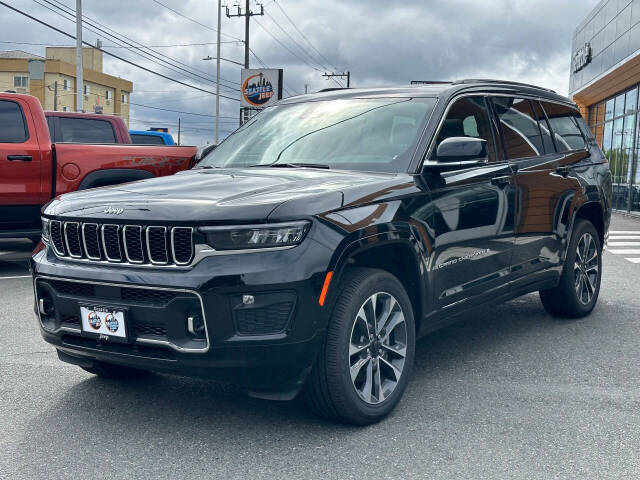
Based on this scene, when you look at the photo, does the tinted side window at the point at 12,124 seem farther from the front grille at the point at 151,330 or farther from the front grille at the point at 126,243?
the front grille at the point at 151,330

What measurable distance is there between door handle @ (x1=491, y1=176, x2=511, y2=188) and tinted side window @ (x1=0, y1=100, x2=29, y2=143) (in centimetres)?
631

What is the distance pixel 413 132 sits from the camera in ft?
15.4

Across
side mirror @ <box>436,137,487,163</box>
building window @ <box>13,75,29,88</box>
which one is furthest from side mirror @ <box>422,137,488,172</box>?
building window @ <box>13,75,29,88</box>

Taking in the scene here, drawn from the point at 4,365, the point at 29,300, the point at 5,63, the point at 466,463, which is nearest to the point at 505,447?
the point at 466,463

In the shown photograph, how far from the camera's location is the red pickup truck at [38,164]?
30.2 ft

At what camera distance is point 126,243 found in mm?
3662

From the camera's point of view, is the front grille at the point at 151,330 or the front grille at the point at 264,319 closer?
the front grille at the point at 264,319

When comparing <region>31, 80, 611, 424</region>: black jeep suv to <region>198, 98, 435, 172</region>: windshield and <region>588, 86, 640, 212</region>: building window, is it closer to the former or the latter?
<region>198, 98, 435, 172</region>: windshield

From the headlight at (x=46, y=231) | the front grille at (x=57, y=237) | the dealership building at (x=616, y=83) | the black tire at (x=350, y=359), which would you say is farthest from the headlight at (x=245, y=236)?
the dealership building at (x=616, y=83)

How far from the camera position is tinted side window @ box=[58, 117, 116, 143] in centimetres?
1152

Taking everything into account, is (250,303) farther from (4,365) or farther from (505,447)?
(4,365)

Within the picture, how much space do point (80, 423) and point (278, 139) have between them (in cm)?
216

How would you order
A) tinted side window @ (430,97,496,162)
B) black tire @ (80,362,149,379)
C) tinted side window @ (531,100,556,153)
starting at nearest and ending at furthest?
black tire @ (80,362,149,379)
tinted side window @ (430,97,496,162)
tinted side window @ (531,100,556,153)

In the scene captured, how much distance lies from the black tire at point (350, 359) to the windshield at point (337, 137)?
2.61 ft
